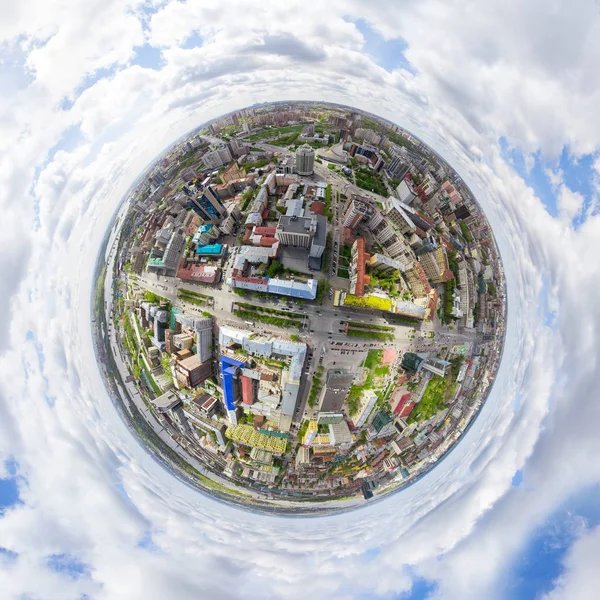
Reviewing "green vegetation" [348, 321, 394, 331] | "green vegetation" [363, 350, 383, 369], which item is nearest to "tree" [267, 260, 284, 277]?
"green vegetation" [348, 321, 394, 331]

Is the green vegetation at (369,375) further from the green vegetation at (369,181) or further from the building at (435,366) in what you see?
the green vegetation at (369,181)

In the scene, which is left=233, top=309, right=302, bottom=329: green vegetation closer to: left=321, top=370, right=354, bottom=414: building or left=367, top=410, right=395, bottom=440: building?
left=321, top=370, right=354, bottom=414: building

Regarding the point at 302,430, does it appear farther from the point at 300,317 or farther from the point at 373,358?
the point at 300,317

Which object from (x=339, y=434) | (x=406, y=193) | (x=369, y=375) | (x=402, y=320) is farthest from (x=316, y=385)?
(x=406, y=193)

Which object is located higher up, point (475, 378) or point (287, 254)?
point (287, 254)

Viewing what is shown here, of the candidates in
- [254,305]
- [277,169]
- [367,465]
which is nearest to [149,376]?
[254,305]

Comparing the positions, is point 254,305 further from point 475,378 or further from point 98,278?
point 475,378

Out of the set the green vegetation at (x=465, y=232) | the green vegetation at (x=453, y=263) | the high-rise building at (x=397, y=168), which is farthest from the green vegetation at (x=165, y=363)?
the green vegetation at (x=465, y=232)
